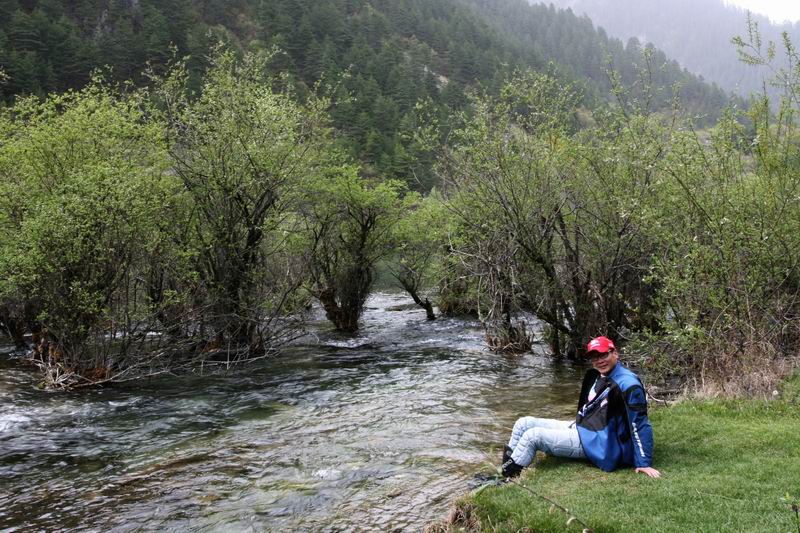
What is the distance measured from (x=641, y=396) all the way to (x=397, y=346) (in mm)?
17268

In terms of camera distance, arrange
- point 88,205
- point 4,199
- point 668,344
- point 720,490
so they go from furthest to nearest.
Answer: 1. point 4,199
2. point 88,205
3. point 668,344
4. point 720,490

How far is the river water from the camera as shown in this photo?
8.79 metres

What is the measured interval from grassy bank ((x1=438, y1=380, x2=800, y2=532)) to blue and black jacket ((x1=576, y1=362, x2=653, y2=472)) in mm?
263

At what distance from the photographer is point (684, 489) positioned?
6.86 m

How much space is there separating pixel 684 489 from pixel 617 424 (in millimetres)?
1202

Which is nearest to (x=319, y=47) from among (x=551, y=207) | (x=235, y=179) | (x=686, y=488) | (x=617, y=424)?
(x=235, y=179)

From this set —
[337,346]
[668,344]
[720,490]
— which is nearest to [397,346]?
[337,346]

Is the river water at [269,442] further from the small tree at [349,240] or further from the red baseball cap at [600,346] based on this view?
the small tree at [349,240]

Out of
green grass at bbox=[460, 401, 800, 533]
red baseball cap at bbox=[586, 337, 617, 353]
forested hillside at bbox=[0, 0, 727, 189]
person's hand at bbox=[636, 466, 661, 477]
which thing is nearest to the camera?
green grass at bbox=[460, 401, 800, 533]

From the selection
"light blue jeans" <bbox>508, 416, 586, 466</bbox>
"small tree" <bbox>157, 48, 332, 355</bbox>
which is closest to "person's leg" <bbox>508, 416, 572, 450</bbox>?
"light blue jeans" <bbox>508, 416, 586, 466</bbox>

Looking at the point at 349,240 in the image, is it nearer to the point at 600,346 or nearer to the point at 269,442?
the point at 269,442

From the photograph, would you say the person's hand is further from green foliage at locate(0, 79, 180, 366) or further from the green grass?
green foliage at locate(0, 79, 180, 366)

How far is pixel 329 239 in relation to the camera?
2752cm

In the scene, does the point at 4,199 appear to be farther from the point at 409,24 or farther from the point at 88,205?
the point at 409,24
